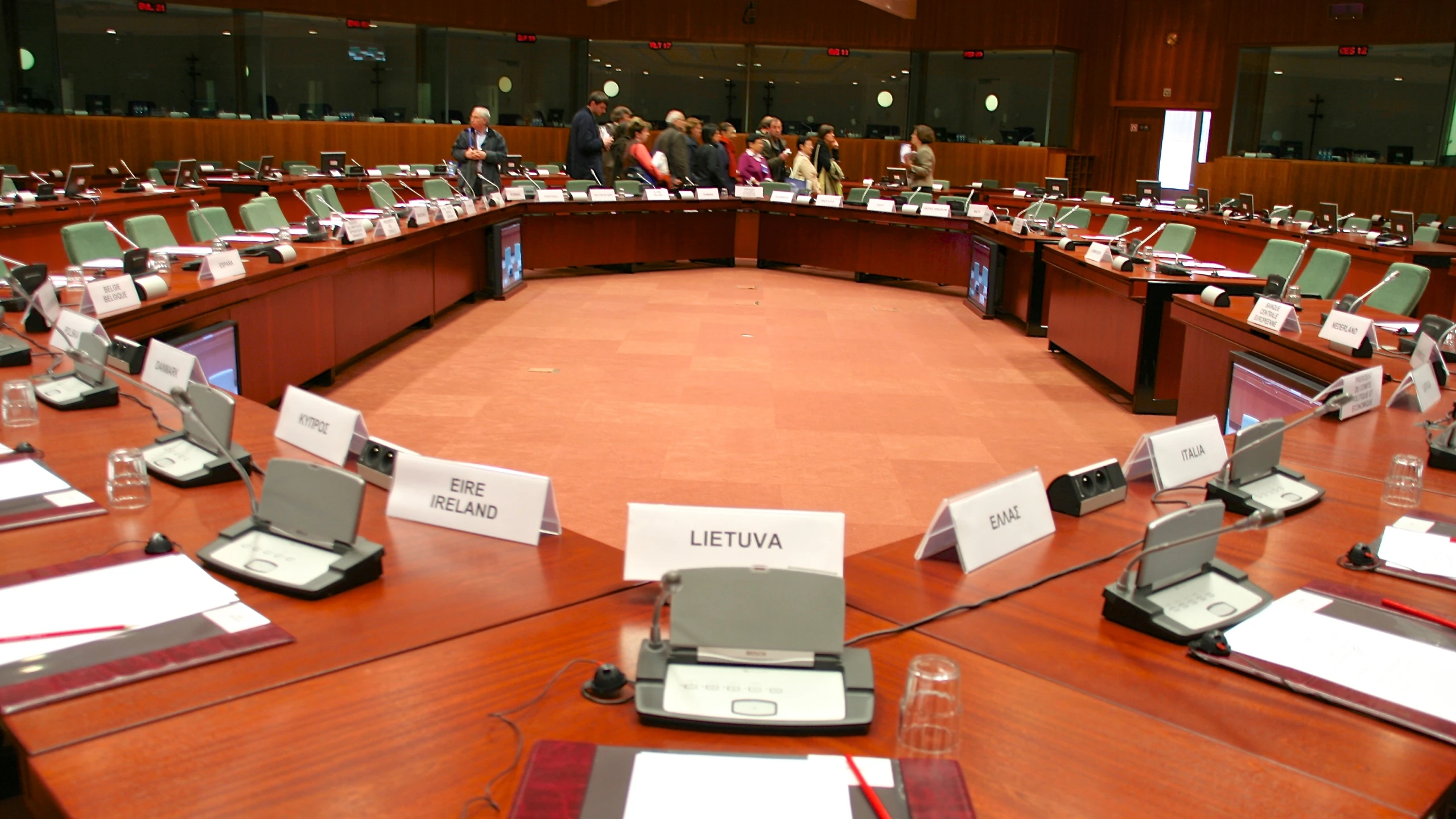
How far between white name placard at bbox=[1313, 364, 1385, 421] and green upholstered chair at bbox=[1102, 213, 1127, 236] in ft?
20.5

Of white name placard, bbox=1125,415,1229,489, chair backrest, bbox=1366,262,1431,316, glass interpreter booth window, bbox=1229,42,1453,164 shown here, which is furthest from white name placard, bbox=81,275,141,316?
glass interpreter booth window, bbox=1229,42,1453,164

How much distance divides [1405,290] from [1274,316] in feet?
7.10

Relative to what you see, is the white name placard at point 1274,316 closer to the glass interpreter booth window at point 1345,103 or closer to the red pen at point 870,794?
the red pen at point 870,794

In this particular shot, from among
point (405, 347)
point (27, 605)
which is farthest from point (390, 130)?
point (27, 605)

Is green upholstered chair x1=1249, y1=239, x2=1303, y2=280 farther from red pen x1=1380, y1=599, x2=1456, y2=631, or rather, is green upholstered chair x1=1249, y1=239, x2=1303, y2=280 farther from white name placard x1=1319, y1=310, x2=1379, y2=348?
red pen x1=1380, y1=599, x2=1456, y2=631

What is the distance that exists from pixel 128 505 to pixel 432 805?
127cm

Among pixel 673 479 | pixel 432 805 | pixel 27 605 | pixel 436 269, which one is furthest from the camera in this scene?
pixel 436 269

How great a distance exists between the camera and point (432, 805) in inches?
51.6

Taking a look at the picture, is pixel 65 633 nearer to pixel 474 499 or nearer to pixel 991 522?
pixel 474 499

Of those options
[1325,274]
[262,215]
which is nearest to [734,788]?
[1325,274]

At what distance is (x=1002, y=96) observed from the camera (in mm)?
15875

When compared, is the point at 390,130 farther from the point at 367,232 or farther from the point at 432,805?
the point at 432,805

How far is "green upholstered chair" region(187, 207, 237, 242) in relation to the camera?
657cm

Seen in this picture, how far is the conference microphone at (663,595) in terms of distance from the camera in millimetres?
1526
